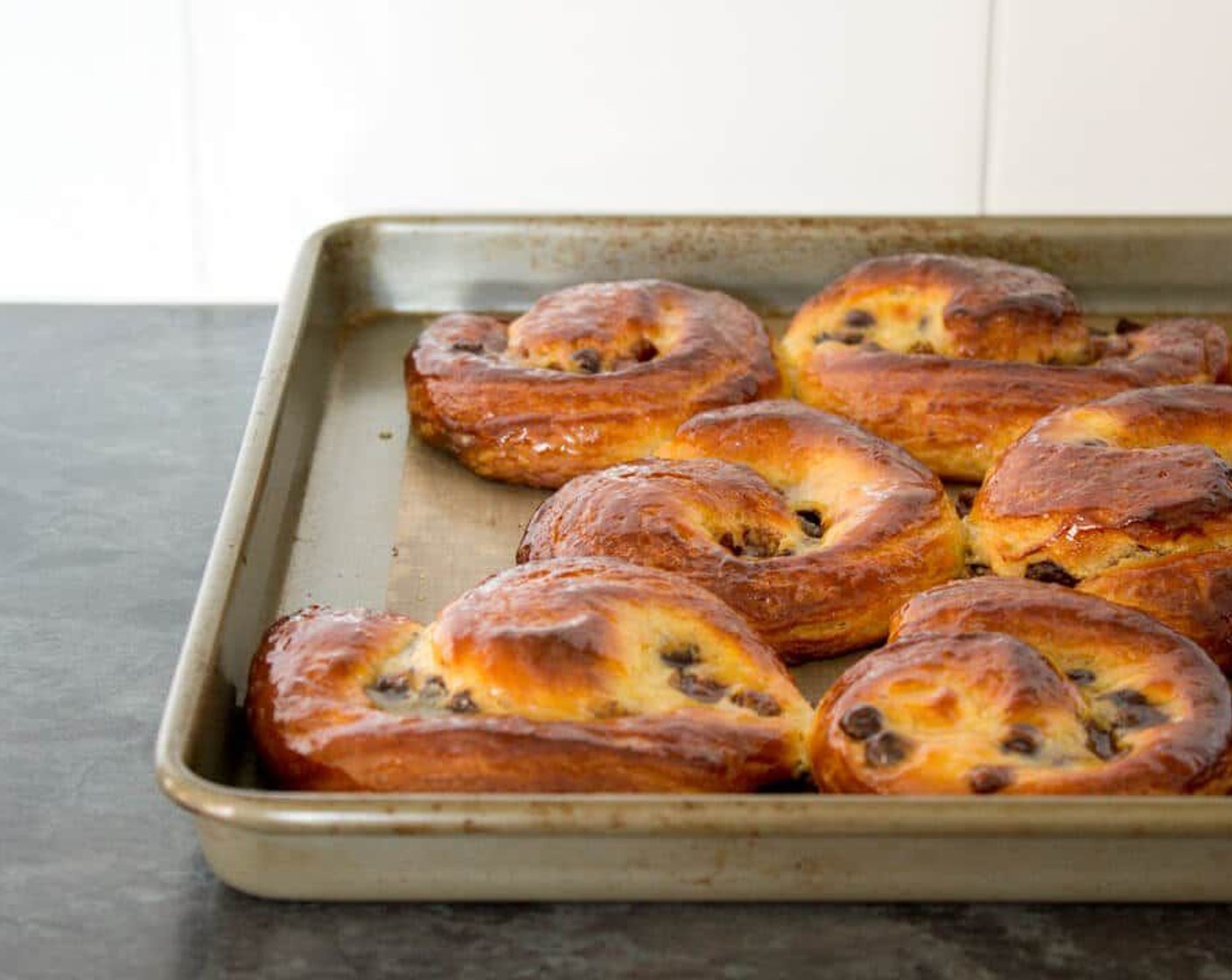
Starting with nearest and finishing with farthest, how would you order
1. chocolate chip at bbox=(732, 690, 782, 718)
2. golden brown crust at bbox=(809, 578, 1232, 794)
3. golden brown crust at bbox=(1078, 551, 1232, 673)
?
golden brown crust at bbox=(809, 578, 1232, 794) → chocolate chip at bbox=(732, 690, 782, 718) → golden brown crust at bbox=(1078, 551, 1232, 673)

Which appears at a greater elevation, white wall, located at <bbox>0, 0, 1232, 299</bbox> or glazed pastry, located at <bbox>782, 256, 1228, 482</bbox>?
white wall, located at <bbox>0, 0, 1232, 299</bbox>

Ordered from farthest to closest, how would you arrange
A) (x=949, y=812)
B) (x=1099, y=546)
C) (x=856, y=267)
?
1. (x=856, y=267)
2. (x=1099, y=546)
3. (x=949, y=812)

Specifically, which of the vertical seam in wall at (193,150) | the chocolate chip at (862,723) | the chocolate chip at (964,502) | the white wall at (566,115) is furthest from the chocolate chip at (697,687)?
the vertical seam in wall at (193,150)

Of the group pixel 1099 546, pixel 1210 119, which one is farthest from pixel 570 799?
pixel 1210 119

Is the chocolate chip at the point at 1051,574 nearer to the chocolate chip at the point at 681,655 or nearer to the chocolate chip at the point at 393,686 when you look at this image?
the chocolate chip at the point at 681,655

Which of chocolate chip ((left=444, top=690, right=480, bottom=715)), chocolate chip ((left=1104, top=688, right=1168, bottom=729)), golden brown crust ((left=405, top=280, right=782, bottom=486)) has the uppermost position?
golden brown crust ((left=405, top=280, right=782, bottom=486))

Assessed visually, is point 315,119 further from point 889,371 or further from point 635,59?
point 889,371

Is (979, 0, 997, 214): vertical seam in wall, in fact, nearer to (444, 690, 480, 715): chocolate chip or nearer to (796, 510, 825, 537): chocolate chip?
(796, 510, 825, 537): chocolate chip

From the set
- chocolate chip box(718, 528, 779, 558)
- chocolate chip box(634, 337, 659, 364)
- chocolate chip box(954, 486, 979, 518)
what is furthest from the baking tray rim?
chocolate chip box(634, 337, 659, 364)
